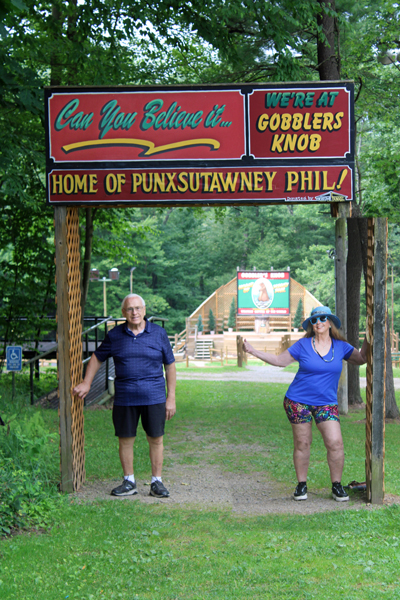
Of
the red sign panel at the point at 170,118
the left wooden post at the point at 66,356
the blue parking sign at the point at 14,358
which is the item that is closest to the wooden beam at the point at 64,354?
the left wooden post at the point at 66,356

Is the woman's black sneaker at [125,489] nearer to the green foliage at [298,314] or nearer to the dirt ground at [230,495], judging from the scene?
the dirt ground at [230,495]

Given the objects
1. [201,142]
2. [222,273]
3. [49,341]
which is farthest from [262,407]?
[222,273]

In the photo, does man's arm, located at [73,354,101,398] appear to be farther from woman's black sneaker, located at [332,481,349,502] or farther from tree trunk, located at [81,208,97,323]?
tree trunk, located at [81,208,97,323]

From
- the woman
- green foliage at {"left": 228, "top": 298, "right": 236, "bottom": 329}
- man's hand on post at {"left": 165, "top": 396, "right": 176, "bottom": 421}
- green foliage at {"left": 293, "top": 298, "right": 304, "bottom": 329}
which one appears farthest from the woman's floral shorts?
green foliage at {"left": 228, "top": 298, "right": 236, "bottom": 329}

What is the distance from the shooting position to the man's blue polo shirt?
214 inches

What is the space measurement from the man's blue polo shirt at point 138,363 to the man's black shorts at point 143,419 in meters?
0.05

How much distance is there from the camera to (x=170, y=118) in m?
5.65

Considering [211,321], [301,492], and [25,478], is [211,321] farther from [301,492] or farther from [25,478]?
[25,478]

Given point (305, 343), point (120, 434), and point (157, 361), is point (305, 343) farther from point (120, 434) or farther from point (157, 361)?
point (120, 434)

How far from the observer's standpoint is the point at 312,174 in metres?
5.62

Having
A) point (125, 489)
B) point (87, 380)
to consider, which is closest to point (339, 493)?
point (125, 489)

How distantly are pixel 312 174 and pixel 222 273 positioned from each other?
A: 180 ft

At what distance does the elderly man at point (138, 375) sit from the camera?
5430mm

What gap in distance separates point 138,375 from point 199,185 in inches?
68.5
